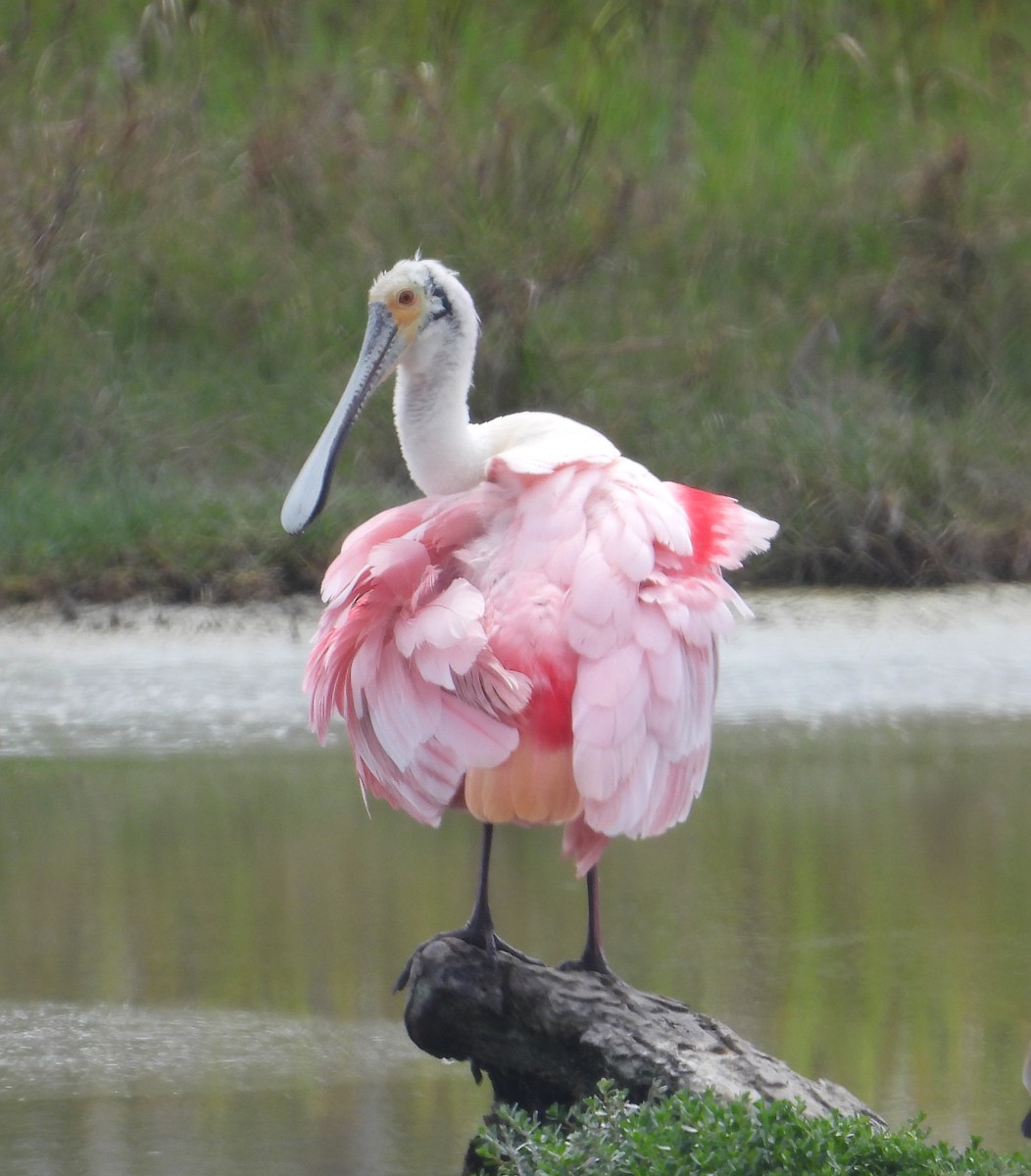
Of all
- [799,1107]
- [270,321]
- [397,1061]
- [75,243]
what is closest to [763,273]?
[270,321]

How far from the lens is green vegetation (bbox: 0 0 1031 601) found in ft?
25.1

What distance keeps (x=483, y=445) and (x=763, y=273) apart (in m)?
5.82

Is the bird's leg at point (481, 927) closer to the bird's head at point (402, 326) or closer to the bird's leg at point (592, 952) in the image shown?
the bird's leg at point (592, 952)

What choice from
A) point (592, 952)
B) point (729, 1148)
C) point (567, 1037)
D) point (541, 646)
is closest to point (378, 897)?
point (592, 952)

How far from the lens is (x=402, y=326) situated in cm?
437

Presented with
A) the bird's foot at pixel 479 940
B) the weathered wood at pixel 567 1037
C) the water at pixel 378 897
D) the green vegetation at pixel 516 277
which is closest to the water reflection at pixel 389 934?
the water at pixel 378 897

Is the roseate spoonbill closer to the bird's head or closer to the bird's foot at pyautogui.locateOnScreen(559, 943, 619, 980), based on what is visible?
the bird's foot at pyautogui.locateOnScreen(559, 943, 619, 980)

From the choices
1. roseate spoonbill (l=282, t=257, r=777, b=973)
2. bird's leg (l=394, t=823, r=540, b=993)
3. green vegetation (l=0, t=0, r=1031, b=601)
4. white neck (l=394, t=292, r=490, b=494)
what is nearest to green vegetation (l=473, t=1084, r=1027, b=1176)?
roseate spoonbill (l=282, t=257, r=777, b=973)

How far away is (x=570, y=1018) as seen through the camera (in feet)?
11.3

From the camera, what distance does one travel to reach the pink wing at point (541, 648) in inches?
132

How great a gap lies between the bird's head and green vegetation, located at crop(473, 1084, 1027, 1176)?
5.44 ft

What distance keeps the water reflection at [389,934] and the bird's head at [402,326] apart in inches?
37.1

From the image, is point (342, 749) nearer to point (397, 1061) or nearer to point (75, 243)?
point (397, 1061)

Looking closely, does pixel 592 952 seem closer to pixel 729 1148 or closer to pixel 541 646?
pixel 541 646
